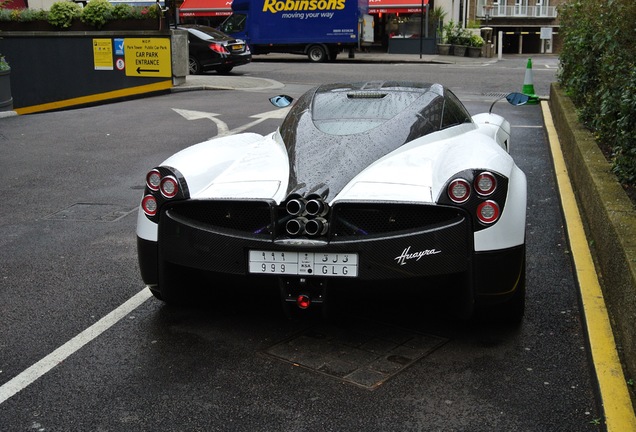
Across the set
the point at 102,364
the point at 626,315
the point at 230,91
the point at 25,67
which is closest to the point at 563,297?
the point at 626,315

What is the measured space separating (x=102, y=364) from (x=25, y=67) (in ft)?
61.6

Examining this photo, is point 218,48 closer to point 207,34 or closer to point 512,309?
point 207,34

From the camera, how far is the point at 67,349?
4.57 metres

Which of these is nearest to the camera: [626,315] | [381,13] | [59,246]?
[626,315]

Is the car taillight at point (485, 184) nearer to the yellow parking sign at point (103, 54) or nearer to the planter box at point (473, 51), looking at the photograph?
the yellow parking sign at point (103, 54)

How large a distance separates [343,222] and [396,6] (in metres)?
37.6

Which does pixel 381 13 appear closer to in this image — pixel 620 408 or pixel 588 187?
pixel 588 187

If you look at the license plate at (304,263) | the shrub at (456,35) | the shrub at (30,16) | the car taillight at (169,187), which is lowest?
the license plate at (304,263)

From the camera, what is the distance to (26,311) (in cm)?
518

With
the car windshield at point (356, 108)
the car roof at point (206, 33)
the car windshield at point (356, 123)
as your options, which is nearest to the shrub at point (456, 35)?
the car roof at point (206, 33)

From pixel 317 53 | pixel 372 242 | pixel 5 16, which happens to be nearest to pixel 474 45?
pixel 317 53

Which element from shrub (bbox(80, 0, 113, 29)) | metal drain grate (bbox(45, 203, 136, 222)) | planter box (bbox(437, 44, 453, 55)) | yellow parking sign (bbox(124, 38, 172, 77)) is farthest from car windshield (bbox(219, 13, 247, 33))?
metal drain grate (bbox(45, 203, 136, 222))

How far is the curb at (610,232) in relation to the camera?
13.5 feet

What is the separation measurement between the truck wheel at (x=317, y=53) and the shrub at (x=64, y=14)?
14123 mm
